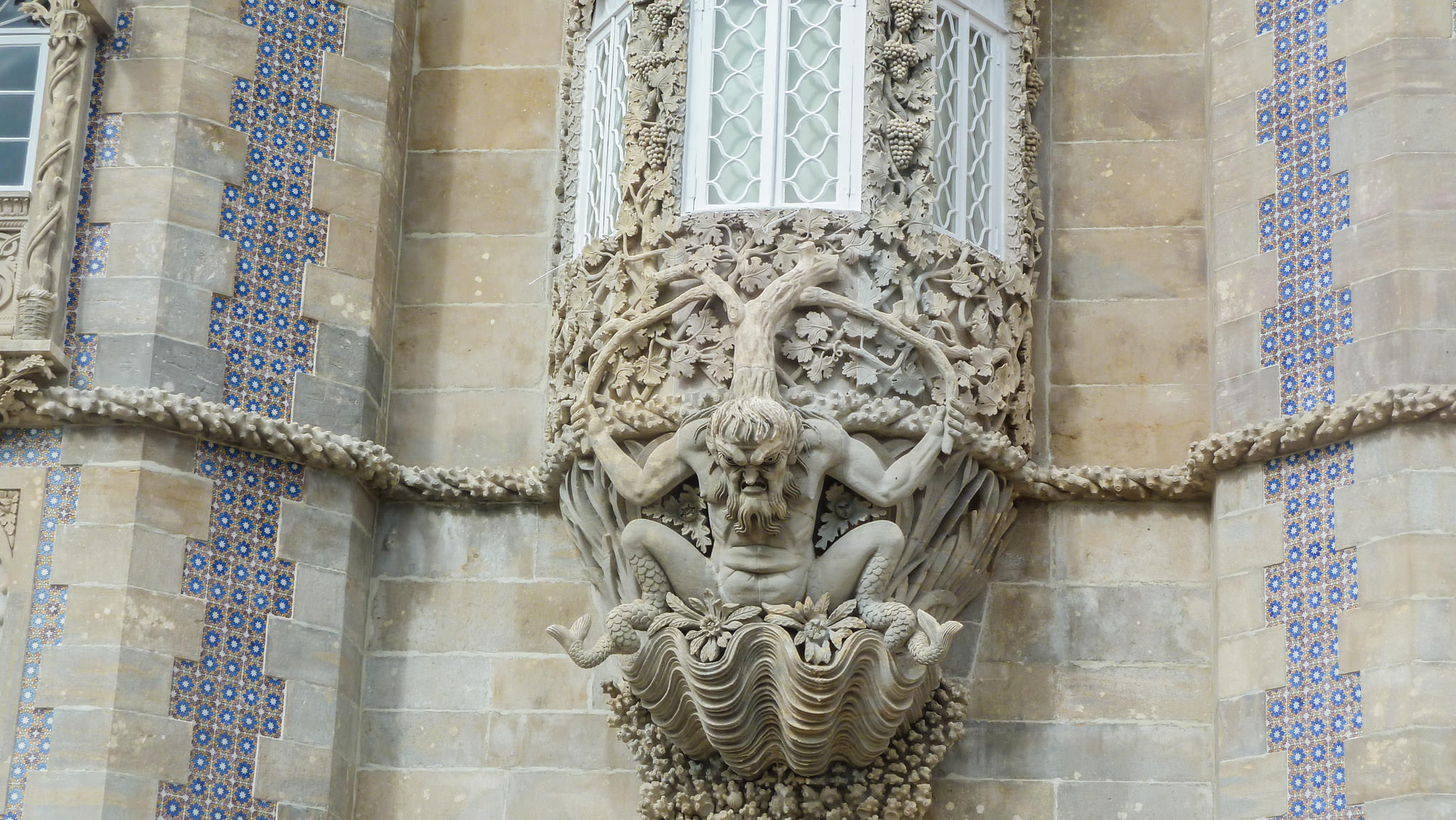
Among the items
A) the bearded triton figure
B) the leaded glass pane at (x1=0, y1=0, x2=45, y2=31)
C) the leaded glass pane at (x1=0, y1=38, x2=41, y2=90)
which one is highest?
the leaded glass pane at (x1=0, y1=0, x2=45, y2=31)

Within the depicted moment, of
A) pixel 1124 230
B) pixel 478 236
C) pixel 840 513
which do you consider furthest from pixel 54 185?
pixel 1124 230

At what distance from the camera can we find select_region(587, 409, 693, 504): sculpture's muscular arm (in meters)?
13.0

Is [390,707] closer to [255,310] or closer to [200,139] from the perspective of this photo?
[255,310]

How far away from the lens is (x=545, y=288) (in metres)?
14.6

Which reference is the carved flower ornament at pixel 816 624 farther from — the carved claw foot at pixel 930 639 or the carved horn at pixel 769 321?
the carved horn at pixel 769 321

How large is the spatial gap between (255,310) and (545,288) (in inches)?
65.9

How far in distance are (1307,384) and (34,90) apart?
6862 mm

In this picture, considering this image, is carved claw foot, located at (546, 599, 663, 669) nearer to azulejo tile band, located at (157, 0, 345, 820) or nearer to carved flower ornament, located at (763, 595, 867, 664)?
carved flower ornament, located at (763, 595, 867, 664)

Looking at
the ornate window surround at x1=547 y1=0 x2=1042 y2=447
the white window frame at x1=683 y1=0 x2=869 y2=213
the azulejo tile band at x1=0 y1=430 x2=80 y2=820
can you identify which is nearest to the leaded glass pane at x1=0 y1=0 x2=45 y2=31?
the azulejo tile band at x1=0 y1=430 x2=80 y2=820

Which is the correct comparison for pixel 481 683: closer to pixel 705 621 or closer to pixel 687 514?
pixel 687 514

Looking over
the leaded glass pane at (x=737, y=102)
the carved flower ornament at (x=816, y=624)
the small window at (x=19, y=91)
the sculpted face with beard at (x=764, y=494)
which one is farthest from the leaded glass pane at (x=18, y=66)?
the carved flower ornament at (x=816, y=624)

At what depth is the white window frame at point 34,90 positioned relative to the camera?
1367 cm

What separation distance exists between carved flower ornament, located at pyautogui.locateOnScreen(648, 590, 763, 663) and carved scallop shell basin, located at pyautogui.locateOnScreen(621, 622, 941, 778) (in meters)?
0.04

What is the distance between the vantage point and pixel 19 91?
1391 centimetres
